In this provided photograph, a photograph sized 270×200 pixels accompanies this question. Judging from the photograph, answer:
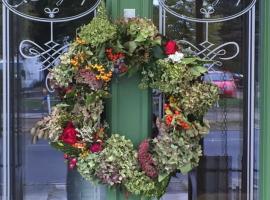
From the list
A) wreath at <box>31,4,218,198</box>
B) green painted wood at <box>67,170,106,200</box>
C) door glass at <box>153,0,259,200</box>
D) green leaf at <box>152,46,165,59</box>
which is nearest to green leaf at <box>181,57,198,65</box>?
wreath at <box>31,4,218,198</box>

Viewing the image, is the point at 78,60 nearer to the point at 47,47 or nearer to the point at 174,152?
the point at 47,47

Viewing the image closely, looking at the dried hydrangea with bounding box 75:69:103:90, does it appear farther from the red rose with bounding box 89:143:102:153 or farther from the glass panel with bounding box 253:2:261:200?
the glass panel with bounding box 253:2:261:200

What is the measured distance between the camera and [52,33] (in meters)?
3.46

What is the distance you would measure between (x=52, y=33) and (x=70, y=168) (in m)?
0.72

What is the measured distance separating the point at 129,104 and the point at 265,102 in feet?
2.44

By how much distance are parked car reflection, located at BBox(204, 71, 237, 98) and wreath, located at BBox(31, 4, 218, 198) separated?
A: 0.34m

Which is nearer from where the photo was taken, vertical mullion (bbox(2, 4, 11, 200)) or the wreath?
the wreath

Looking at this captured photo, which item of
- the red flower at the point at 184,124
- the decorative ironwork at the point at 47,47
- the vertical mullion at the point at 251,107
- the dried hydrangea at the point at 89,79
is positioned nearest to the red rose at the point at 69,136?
the dried hydrangea at the point at 89,79

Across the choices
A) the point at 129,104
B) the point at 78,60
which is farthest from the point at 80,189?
the point at 78,60

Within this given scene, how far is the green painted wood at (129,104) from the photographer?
11.0 ft

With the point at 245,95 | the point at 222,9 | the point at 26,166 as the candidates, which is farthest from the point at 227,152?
the point at 26,166

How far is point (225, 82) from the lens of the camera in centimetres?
357

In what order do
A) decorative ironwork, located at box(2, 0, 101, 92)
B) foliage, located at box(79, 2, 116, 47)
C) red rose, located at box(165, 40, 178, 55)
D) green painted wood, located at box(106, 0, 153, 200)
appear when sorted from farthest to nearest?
decorative ironwork, located at box(2, 0, 101, 92) < green painted wood, located at box(106, 0, 153, 200) < red rose, located at box(165, 40, 178, 55) < foliage, located at box(79, 2, 116, 47)

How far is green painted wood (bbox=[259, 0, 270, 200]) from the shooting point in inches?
137
